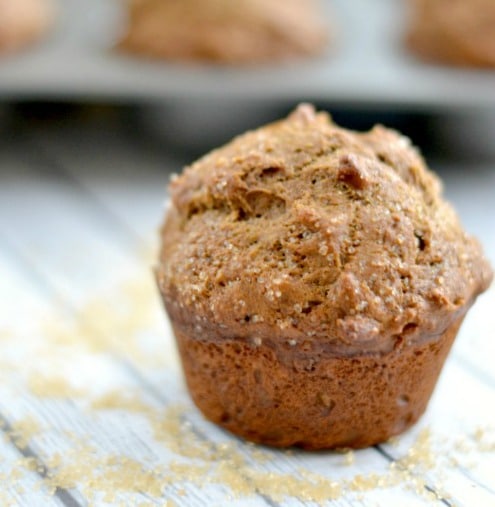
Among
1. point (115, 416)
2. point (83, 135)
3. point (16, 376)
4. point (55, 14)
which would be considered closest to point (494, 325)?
point (115, 416)

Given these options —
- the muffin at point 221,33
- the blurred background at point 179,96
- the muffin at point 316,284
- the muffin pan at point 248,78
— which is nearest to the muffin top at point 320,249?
the muffin at point 316,284

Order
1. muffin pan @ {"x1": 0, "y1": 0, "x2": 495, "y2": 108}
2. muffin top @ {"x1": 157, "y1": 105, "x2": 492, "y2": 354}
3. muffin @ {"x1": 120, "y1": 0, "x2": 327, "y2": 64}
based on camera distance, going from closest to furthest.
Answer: muffin top @ {"x1": 157, "y1": 105, "x2": 492, "y2": 354}
muffin pan @ {"x1": 0, "y1": 0, "x2": 495, "y2": 108}
muffin @ {"x1": 120, "y1": 0, "x2": 327, "y2": 64}

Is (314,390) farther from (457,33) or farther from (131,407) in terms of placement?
(457,33)

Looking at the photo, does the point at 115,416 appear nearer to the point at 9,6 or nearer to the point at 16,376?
the point at 16,376

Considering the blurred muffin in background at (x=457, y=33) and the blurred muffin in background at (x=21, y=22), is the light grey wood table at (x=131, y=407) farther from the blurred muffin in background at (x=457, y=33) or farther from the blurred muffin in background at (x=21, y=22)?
the blurred muffin in background at (x=21, y=22)

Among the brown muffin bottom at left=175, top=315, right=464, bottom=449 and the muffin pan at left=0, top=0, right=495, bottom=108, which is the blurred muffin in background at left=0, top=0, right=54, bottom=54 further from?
the brown muffin bottom at left=175, top=315, right=464, bottom=449

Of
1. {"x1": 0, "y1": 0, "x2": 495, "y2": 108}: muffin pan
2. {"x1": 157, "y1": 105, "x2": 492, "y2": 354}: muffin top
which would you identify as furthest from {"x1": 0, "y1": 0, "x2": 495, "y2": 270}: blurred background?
{"x1": 157, "y1": 105, "x2": 492, "y2": 354}: muffin top
